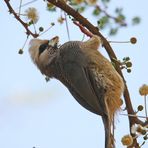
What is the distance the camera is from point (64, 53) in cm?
372

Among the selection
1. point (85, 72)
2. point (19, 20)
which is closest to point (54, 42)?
point (85, 72)

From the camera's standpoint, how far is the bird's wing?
3.20m

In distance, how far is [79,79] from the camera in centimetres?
335

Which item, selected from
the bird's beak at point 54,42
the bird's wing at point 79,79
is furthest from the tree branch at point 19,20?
the bird's beak at point 54,42

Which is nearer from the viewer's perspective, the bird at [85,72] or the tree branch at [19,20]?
the tree branch at [19,20]

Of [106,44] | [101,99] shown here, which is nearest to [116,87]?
[101,99]

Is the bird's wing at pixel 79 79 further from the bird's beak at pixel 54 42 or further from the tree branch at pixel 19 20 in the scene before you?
the tree branch at pixel 19 20

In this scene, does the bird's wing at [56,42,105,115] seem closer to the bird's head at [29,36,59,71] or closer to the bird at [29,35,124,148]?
the bird at [29,35,124,148]

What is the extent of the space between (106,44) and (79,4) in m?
0.36

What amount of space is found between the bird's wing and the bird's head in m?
0.12

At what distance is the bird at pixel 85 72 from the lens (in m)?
3.20

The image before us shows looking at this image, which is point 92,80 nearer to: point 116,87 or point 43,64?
point 116,87

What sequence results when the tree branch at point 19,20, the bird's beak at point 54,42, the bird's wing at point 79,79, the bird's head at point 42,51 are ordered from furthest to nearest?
the bird's head at point 42,51 → the bird's beak at point 54,42 → the bird's wing at point 79,79 → the tree branch at point 19,20

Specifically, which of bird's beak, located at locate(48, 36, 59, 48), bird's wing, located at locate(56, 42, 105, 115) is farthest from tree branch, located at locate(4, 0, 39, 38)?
bird's beak, located at locate(48, 36, 59, 48)
